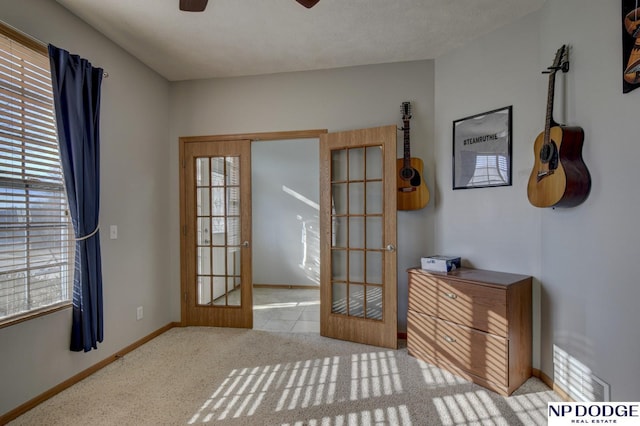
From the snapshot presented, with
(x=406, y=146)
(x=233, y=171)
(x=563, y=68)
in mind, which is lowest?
(x=233, y=171)

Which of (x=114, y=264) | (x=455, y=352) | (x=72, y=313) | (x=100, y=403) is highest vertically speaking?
(x=114, y=264)

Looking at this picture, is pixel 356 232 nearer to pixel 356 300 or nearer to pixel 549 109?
pixel 356 300

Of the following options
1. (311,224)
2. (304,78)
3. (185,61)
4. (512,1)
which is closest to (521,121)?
(512,1)

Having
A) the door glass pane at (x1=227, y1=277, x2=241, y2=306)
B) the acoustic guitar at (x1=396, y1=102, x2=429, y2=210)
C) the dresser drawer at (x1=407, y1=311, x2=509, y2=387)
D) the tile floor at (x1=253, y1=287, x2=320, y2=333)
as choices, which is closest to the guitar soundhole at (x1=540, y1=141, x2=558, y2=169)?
the acoustic guitar at (x1=396, y1=102, x2=429, y2=210)

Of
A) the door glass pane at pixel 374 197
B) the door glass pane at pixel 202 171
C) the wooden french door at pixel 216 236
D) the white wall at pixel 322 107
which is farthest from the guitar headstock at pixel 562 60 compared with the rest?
the door glass pane at pixel 202 171

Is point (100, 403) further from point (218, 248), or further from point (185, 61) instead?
point (185, 61)

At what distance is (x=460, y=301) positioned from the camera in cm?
226

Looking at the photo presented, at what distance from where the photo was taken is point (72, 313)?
2227 millimetres

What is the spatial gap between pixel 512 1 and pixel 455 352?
99.9 inches

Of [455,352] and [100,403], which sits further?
[455,352]

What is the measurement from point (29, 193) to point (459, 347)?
10.2 ft

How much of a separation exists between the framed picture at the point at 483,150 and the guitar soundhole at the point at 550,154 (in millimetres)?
443

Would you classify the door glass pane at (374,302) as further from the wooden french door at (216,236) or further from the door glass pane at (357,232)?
the wooden french door at (216,236)

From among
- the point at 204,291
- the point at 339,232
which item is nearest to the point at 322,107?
the point at 339,232
